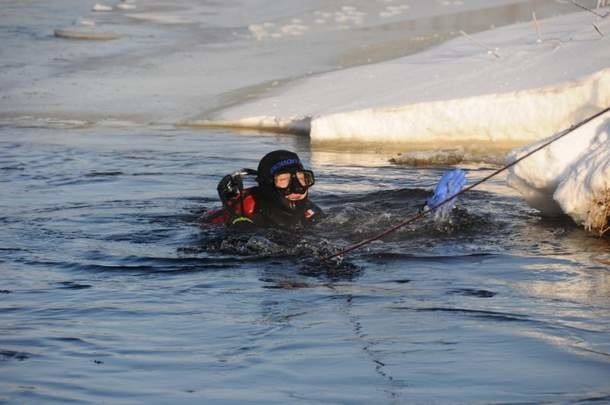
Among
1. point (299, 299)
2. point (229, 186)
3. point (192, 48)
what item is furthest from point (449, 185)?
point (192, 48)

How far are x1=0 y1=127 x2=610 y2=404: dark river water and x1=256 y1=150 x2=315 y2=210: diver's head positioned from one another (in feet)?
0.90

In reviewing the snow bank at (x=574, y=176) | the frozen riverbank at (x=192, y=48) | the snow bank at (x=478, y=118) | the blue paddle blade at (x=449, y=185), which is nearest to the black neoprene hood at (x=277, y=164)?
the blue paddle blade at (x=449, y=185)

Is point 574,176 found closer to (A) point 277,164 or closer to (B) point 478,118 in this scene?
(A) point 277,164

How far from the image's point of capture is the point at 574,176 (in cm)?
794

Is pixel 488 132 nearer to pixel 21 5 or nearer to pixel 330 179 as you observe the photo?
pixel 330 179

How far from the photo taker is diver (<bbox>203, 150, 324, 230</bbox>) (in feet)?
27.9

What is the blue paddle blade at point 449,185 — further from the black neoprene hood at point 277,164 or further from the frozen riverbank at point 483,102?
the black neoprene hood at point 277,164

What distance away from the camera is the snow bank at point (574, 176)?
7809 millimetres

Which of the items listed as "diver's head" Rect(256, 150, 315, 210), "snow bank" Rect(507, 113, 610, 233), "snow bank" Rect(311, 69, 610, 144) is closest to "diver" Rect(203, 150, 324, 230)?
"diver's head" Rect(256, 150, 315, 210)

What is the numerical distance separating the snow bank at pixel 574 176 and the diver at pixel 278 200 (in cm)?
142

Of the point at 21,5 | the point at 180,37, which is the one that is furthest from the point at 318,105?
the point at 21,5

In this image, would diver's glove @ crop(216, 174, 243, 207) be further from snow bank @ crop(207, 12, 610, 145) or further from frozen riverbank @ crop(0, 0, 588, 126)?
frozen riverbank @ crop(0, 0, 588, 126)

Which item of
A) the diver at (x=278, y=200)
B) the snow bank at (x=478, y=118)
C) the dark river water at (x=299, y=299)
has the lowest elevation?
the dark river water at (x=299, y=299)

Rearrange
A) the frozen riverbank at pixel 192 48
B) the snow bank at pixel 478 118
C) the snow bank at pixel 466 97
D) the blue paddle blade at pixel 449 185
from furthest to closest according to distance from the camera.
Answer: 1. the frozen riverbank at pixel 192 48
2. the snow bank at pixel 466 97
3. the snow bank at pixel 478 118
4. the blue paddle blade at pixel 449 185
